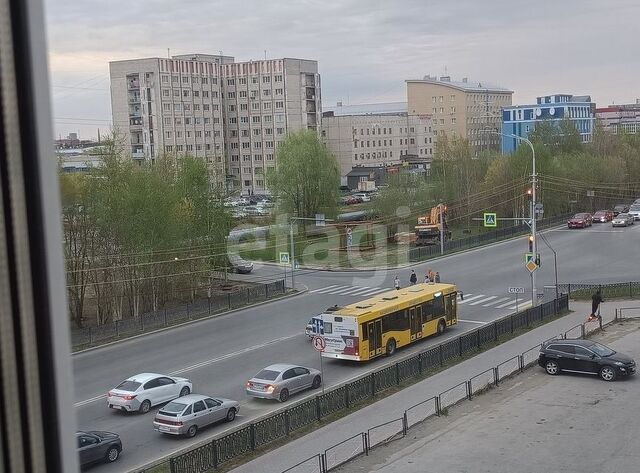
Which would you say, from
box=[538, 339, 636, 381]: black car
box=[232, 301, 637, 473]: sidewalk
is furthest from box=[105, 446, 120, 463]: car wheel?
box=[538, 339, 636, 381]: black car

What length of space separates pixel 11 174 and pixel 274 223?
118 ft

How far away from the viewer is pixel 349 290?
25859 mm

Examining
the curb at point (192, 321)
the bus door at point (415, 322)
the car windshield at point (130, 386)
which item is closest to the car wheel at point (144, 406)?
the car windshield at point (130, 386)

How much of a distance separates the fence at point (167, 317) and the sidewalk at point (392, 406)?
923 centimetres

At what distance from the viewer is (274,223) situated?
Result: 37.1 metres

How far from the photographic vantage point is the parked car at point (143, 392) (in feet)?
41.2

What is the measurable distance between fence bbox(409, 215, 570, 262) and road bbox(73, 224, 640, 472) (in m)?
0.87

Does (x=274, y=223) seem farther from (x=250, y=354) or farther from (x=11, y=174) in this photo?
(x=11, y=174)

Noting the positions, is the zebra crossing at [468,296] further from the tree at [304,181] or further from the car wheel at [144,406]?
the car wheel at [144,406]

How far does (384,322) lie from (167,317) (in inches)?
299

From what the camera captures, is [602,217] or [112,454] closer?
[112,454]

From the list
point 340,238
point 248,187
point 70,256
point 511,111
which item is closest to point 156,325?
point 70,256

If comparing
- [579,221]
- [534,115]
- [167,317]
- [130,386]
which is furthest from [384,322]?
[534,115]

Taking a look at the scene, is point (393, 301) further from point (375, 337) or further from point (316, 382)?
point (316, 382)
